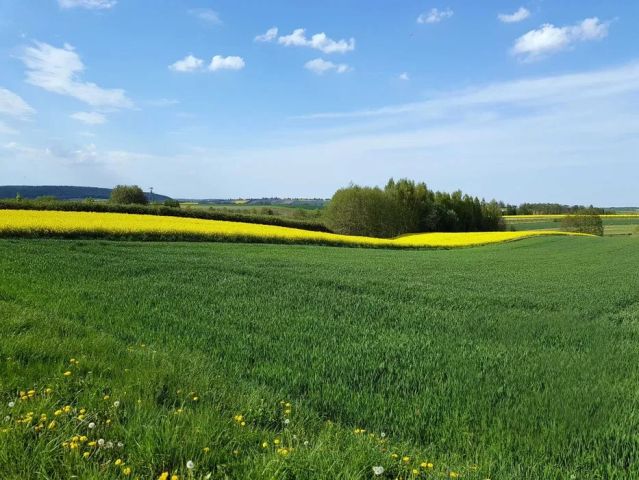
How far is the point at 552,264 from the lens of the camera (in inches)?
1097

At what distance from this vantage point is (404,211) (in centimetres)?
8038

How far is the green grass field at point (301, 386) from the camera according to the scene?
3.37 meters

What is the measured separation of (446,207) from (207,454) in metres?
87.3

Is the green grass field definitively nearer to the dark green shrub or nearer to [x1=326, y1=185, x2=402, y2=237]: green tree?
[x1=326, y1=185, x2=402, y2=237]: green tree

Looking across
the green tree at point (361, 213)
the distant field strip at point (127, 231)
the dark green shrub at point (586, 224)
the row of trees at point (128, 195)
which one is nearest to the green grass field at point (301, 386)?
the distant field strip at point (127, 231)

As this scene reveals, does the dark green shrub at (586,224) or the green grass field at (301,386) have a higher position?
the dark green shrub at (586,224)

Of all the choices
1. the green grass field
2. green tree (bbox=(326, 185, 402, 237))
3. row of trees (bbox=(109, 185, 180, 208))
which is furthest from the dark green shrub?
the green grass field

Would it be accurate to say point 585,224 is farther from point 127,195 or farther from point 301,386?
point 301,386

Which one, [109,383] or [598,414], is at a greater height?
[109,383]

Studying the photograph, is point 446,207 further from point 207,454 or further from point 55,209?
point 207,454

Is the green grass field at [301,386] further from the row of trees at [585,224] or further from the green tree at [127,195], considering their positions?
the row of trees at [585,224]

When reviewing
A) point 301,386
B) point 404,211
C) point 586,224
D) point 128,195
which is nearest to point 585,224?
point 586,224

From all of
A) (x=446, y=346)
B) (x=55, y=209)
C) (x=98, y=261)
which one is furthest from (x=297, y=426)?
(x=55, y=209)

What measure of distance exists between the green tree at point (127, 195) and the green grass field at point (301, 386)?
240ft
